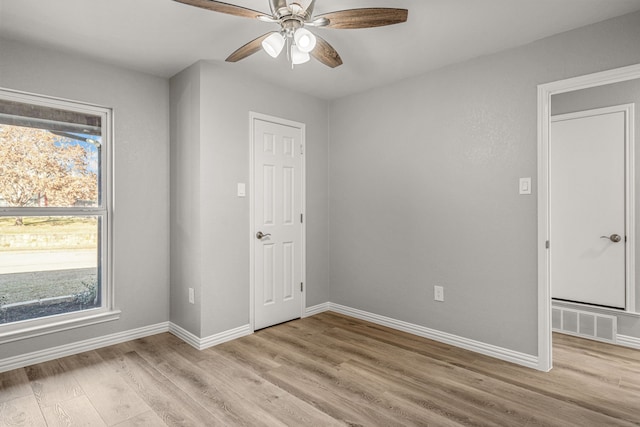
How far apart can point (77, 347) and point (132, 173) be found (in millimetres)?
1520

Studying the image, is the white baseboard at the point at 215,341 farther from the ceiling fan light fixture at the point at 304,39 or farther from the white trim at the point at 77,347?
the ceiling fan light fixture at the point at 304,39

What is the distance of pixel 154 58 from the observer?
3018 millimetres

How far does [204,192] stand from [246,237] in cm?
59

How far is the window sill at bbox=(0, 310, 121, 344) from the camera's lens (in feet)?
8.82

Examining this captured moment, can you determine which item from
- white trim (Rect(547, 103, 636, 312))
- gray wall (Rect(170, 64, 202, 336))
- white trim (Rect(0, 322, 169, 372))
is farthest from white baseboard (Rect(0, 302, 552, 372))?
white trim (Rect(547, 103, 636, 312))

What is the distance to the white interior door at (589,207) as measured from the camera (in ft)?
10.7

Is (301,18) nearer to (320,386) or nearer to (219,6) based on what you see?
(219,6)

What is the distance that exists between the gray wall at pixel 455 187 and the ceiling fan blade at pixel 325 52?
1.26m

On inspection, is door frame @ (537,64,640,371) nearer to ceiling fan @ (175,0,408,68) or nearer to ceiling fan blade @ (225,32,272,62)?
ceiling fan @ (175,0,408,68)

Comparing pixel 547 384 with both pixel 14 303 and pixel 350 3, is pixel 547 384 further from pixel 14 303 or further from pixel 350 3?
pixel 14 303

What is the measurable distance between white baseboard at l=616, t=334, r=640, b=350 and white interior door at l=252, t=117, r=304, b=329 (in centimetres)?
293

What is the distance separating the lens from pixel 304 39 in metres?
1.98

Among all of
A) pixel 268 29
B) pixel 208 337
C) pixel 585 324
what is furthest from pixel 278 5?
pixel 585 324

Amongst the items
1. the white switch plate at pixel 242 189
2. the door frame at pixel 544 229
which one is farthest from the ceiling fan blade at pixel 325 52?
the door frame at pixel 544 229
